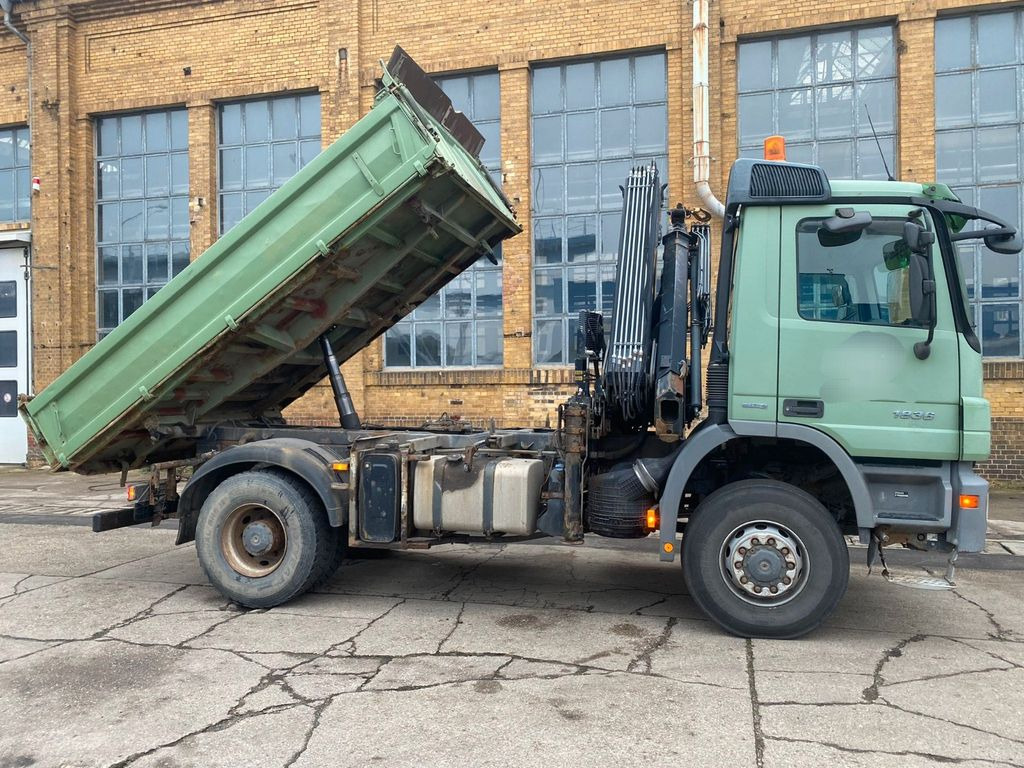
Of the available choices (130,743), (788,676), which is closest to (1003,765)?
(788,676)

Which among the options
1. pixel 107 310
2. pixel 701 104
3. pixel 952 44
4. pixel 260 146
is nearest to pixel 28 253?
pixel 107 310

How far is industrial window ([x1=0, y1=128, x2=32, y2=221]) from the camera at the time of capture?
15.4 m

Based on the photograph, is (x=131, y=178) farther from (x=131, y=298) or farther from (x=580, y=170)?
(x=580, y=170)

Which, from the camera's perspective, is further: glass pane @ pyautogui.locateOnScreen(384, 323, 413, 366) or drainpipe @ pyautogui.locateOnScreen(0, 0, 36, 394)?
drainpipe @ pyautogui.locateOnScreen(0, 0, 36, 394)

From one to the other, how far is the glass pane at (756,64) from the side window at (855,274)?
818 cm

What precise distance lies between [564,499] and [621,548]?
269cm

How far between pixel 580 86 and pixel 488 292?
3.69m

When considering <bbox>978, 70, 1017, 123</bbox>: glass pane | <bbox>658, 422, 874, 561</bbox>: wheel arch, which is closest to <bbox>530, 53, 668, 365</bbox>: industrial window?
<bbox>978, 70, 1017, 123</bbox>: glass pane

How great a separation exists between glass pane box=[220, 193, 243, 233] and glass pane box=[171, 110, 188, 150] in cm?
134

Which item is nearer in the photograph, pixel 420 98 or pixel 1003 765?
pixel 1003 765

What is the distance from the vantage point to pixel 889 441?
182 inches

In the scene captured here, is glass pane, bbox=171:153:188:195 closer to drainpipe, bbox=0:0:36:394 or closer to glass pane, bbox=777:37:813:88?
drainpipe, bbox=0:0:36:394

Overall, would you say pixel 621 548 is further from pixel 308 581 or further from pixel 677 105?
pixel 677 105

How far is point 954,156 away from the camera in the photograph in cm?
1123
